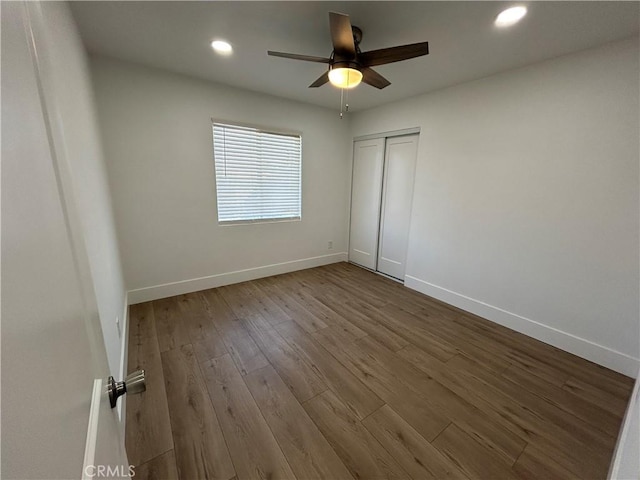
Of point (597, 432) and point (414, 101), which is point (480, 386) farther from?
point (414, 101)

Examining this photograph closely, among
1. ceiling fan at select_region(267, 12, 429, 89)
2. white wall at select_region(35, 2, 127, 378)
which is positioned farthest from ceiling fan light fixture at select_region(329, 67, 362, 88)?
white wall at select_region(35, 2, 127, 378)

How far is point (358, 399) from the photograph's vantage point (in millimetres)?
1688

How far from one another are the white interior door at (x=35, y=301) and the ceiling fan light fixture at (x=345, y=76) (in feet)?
5.62

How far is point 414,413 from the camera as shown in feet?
5.24

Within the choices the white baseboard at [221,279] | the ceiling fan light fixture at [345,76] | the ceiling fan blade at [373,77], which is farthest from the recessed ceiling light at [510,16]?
the white baseboard at [221,279]

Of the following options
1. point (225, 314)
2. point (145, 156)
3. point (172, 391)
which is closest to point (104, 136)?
point (145, 156)

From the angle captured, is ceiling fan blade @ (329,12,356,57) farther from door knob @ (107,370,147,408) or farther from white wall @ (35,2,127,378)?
door knob @ (107,370,147,408)

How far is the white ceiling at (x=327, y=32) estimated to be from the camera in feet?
5.32

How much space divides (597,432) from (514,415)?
44 centimetres

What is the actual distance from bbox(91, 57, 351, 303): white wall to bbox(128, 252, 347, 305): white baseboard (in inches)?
0.5

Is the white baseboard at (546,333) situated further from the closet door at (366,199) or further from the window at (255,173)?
the window at (255,173)

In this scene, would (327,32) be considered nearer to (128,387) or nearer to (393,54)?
(393,54)

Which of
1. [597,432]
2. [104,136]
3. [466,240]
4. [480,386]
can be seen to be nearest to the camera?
[597,432]

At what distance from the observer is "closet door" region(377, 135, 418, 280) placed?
346cm
